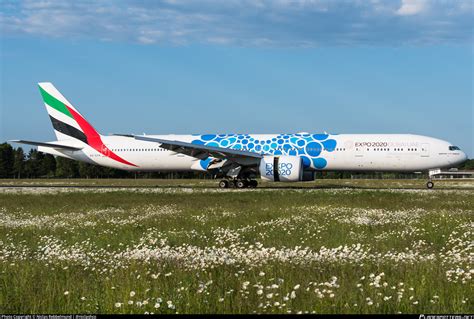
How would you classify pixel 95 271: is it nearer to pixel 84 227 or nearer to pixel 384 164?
pixel 84 227

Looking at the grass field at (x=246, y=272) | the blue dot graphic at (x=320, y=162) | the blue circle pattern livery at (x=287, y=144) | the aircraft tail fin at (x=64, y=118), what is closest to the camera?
→ the grass field at (x=246, y=272)

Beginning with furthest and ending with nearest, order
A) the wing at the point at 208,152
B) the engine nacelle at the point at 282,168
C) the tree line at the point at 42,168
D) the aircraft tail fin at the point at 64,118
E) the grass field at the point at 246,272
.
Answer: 1. the tree line at the point at 42,168
2. the aircraft tail fin at the point at 64,118
3. the wing at the point at 208,152
4. the engine nacelle at the point at 282,168
5. the grass field at the point at 246,272

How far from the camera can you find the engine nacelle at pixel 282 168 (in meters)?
37.8

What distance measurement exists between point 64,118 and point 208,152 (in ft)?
50.5

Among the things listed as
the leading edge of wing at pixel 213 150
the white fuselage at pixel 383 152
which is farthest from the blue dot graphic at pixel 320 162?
the leading edge of wing at pixel 213 150

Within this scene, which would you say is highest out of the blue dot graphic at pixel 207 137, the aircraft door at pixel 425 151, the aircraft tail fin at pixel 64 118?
the aircraft tail fin at pixel 64 118

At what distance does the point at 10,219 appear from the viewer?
734 inches

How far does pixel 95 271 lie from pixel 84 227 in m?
7.34

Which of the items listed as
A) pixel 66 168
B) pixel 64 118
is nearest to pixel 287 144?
pixel 64 118

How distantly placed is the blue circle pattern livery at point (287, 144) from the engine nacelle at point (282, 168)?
2.12m

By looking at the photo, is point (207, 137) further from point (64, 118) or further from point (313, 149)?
point (64, 118)

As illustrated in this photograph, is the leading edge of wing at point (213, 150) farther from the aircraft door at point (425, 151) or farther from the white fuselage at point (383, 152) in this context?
the aircraft door at point (425, 151)

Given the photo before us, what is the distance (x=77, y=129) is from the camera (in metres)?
47.2

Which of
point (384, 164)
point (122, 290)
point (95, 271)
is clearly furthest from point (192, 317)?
point (384, 164)
